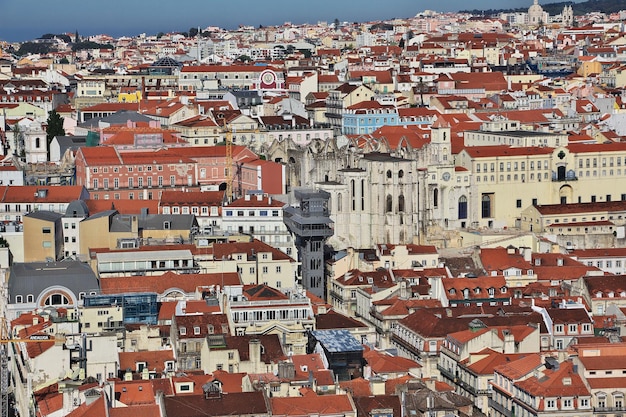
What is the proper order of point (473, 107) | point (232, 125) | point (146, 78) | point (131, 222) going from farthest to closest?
point (146, 78) → point (473, 107) → point (232, 125) → point (131, 222)

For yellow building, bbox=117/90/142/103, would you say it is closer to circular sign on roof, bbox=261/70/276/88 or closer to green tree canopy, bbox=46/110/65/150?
circular sign on roof, bbox=261/70/276/88

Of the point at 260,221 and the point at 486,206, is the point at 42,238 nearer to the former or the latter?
the point at 260,221

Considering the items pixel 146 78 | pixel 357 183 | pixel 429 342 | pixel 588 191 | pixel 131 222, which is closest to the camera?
pixel 429 342

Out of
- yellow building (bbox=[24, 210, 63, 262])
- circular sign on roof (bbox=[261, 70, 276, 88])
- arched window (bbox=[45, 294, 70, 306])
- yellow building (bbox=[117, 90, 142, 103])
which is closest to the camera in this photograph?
arched window (bbox=[45, 294, 70, 306])

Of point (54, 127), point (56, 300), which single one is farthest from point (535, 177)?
point (54, 127)

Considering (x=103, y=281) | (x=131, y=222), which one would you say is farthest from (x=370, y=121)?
(x=103, y=281)

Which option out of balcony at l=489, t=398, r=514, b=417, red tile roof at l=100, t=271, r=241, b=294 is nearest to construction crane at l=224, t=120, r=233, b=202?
red tile roof at l=100, t=271, r=241, b=294

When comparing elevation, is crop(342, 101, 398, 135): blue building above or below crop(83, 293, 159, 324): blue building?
above

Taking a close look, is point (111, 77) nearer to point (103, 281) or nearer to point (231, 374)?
point (103, 281)

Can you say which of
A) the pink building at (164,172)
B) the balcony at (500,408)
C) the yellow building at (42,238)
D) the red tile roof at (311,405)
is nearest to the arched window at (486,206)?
the pink building at (164,172)

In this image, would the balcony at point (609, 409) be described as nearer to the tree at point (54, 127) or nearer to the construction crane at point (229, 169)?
the construction crane at point (229, 169)
